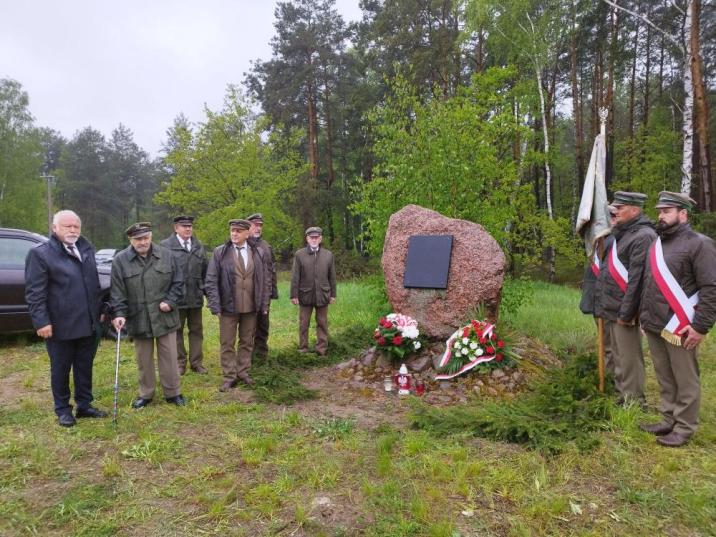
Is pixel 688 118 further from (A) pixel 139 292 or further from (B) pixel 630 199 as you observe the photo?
(A) pixel 139 292

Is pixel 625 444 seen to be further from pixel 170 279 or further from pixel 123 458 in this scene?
pixel 170 279

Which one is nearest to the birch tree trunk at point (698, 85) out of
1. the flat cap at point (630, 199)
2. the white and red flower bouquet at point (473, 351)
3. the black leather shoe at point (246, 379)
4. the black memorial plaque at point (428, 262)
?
the flat cap at point (630, 199)

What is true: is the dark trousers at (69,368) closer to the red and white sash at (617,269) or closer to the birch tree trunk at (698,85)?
the red and white sash at (617,269)

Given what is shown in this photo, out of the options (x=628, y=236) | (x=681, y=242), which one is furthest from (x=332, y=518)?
(x=628, y=236)

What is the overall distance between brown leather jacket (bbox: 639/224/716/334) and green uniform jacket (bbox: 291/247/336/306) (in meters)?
3.80

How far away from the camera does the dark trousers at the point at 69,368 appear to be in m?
3.93

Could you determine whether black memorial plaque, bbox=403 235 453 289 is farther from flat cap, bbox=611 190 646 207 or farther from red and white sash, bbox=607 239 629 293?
flat cap, bbox=611 190 646 207

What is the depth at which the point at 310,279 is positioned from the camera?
6.30 meters

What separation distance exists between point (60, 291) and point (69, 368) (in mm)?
683

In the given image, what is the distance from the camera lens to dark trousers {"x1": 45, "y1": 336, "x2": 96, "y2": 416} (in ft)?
12.9

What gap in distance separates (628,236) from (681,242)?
0.72 metres

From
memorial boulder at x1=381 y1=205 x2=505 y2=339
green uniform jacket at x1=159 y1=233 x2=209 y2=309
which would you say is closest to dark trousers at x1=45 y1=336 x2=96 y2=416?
green uniform jacket at x1=159 y1=233 x2=209 y2=309

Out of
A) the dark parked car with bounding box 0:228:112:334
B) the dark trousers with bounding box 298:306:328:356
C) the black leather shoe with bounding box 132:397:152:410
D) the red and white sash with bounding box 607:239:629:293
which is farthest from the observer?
the dark trousers with bounding box 298:306:328:356

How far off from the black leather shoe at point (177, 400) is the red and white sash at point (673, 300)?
4.03m
